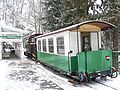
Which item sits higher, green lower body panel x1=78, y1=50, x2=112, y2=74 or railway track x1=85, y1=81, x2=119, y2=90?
green lower body panel x1=78, y1=50, x2=112, y2=74

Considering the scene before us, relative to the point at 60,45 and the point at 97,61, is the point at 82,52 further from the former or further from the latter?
the point at 60,45

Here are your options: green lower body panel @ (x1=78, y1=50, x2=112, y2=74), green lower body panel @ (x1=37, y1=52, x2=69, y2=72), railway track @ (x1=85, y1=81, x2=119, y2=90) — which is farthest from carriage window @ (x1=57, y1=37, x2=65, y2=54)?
railway track @ (x1=85, y1=81, x2=119, y2=90)

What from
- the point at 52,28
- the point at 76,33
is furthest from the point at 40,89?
the point at 52,28

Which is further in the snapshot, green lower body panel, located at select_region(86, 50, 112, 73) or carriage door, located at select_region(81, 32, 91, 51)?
carriage door, located at select_region(81, 32, 91, 51)

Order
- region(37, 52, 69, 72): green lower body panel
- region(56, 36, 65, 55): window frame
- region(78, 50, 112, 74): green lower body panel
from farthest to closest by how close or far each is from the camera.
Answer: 1. region(56, 36, 65, 55): window frame
2. region(37, 52, 69, 72): green lower body panel
3. region(78, 50, 112, 74): green lower body panel

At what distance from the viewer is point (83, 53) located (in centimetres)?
1041

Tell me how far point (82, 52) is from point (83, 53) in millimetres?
96

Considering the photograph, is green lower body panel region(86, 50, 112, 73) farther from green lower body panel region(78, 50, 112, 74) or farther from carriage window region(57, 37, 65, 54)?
carriage window region(57, 37, 65, 54)

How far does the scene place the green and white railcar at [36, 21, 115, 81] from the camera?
10500 millimetres

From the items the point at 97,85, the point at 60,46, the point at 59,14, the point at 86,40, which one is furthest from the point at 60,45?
the point at 59,14

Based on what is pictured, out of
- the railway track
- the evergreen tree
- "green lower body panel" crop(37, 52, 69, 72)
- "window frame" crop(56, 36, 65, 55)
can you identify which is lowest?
the railway track

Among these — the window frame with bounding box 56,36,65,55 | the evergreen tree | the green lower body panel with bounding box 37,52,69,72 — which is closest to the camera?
the green lower body panel with bounding box 37,52,69,72

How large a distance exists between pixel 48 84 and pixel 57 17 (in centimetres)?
1579

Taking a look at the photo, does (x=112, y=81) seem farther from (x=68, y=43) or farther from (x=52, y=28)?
(x=52, y=28)
